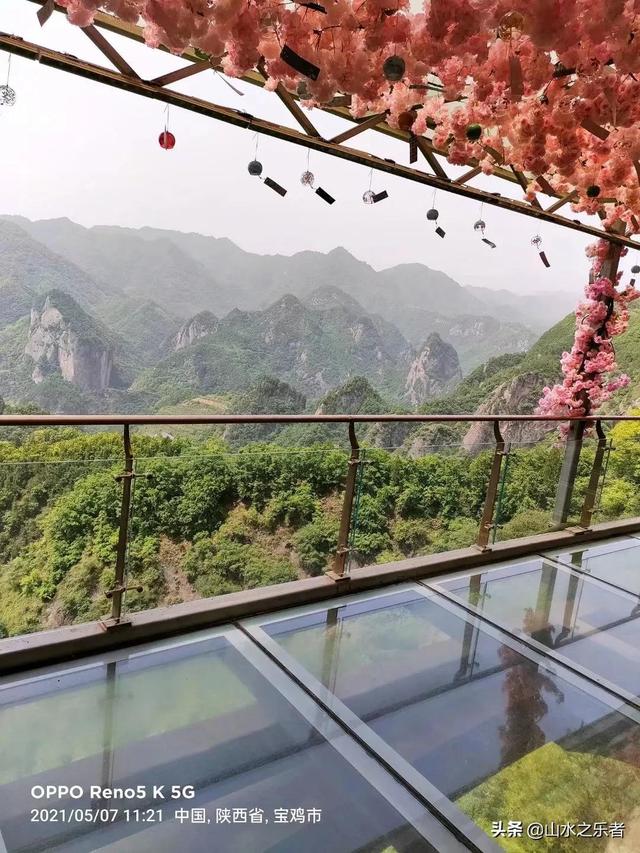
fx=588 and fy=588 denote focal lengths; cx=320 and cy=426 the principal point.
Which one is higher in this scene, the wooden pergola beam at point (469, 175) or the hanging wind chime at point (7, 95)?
the wooden pergola beam at point (469, 175)

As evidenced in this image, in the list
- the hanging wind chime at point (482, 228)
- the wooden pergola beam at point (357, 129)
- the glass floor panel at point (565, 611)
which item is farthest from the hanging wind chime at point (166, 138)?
the glass floor panel at point (565, 611)

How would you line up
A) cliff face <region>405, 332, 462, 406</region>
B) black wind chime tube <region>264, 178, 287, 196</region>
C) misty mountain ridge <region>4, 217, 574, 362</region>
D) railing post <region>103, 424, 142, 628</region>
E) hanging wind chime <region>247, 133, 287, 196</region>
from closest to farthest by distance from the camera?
1. railing post <region>103, 424, 142, 628</region>
2. black wind chime tube <region>264, 178, 287, 196</region>
3. hanging wind chime <region>247, 133, 287, 196</region>
4. cliff face <region>405, 332, 462, 406</region>
5. misty mountain ridge <region>4, 217, 574, 362</region>

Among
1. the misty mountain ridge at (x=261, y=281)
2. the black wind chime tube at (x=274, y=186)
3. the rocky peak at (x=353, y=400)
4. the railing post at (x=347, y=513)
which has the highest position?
the misty mountain ridge at (x=261, y=281)

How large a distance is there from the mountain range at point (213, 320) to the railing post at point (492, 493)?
67.0ft

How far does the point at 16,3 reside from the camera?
2191 millimetres

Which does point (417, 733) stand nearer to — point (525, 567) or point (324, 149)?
point (525, 567)

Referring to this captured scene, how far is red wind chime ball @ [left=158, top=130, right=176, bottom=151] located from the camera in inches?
110

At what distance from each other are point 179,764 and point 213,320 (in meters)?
27.2

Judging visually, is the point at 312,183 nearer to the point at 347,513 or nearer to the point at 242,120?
the point at 242,120

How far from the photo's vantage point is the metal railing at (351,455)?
100 inches

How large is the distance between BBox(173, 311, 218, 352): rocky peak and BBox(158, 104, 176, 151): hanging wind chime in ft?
78.4

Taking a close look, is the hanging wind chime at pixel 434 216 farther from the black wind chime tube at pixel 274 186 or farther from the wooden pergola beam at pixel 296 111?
the black wind chime tube at pixel 274 186

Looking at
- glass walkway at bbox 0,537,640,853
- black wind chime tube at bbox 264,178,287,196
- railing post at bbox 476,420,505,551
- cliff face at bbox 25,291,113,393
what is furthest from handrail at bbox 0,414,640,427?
cliff face at bbox 25,291,113,393

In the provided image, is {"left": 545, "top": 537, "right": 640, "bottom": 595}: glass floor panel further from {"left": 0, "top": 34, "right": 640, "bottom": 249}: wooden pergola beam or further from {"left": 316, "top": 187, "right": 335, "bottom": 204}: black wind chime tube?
{"left": 316, "top": 187, "right": 335, "bottom": 204}: black wind chime tube
